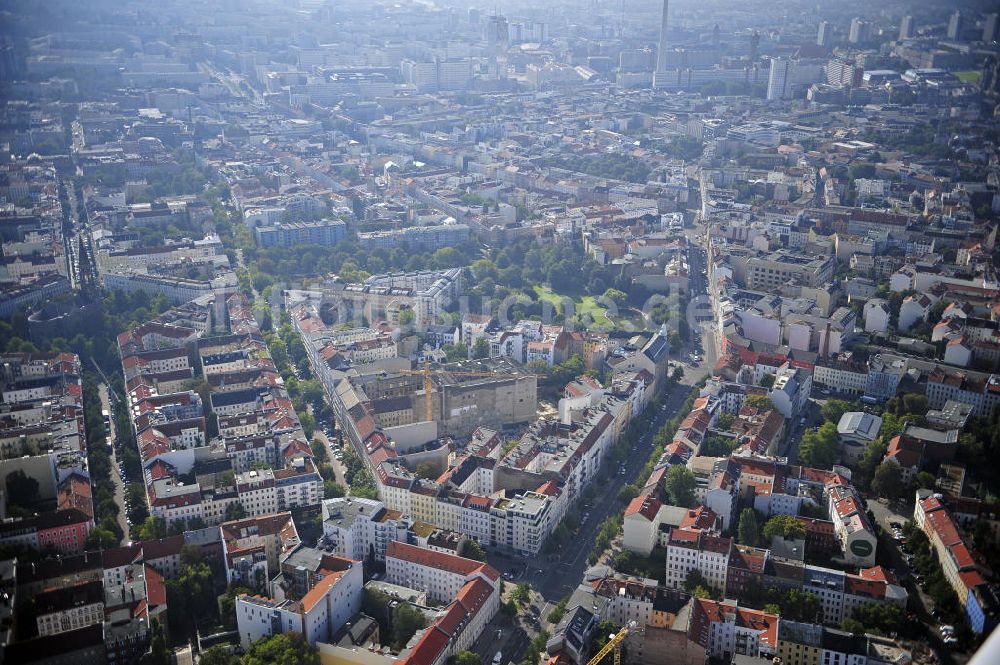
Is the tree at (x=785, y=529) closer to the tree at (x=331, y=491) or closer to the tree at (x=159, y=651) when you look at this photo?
the tree at (x=331, y=491)

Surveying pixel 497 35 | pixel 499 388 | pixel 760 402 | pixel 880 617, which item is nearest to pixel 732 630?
pixel 880 617

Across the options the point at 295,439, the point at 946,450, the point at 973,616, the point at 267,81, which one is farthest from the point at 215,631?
the point at 267,81

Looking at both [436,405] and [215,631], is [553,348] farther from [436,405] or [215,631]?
[215,631]

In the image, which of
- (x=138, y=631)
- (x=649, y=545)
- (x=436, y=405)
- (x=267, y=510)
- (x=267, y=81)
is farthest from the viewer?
(x=267, y=81)

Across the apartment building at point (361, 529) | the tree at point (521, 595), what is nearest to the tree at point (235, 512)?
the apartment building at point (361, 529)

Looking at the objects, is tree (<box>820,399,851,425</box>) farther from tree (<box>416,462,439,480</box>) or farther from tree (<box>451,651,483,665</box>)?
tree (<box>451,651,483,665</box>)

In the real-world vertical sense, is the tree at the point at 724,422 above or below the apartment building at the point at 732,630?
above

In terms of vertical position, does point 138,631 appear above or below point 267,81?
below
